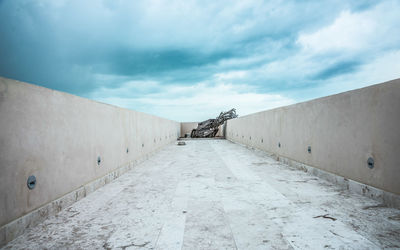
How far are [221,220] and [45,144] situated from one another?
232 cm

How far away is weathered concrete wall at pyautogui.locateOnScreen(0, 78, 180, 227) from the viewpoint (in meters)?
2.24

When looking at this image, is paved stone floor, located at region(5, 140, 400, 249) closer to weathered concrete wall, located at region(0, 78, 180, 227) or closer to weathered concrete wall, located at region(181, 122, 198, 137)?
weathered concrete wall, located at region(0, 78, 180, 227)

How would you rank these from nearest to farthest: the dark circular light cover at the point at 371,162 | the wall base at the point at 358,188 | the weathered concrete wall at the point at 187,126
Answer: the wall base at the point at 358,188 < the dark circular light cover at the point at 371,162 < the weathered concrete wall at the point at 187,126

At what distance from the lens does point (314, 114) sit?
16.2ft

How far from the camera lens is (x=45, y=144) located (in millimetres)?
2781

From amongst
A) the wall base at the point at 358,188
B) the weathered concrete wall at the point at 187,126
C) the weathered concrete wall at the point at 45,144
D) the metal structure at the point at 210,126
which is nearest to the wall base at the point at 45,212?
the weathered concrete wall at the point at 45,144

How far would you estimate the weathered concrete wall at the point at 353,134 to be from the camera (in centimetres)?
288

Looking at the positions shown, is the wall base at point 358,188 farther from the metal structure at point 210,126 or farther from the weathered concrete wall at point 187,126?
the weathered concrete wall at point 187,126

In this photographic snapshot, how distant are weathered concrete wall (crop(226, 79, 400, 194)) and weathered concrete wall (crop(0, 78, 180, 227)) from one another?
4325 millimetres

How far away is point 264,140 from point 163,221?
698 centimetres

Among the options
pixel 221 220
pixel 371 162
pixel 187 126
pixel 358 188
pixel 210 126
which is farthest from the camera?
pixel 187 126

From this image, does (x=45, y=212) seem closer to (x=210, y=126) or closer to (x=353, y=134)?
(x=353, y=134)

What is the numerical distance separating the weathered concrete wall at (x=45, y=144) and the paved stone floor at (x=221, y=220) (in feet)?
1.12

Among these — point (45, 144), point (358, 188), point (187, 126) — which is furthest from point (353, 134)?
point (187, 126)
